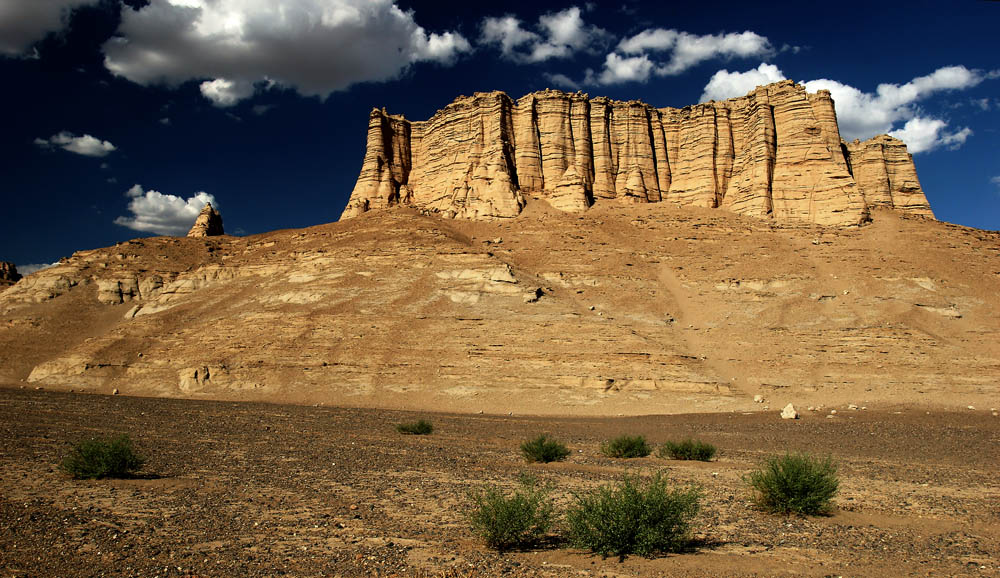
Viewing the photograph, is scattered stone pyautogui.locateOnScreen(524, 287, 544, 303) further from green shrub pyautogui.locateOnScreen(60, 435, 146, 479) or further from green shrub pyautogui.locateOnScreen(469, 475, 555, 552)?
green shrub pyautogui.locateOnScreen(469, 475, 555, 552)

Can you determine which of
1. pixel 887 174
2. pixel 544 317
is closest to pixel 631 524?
pixel 544 317

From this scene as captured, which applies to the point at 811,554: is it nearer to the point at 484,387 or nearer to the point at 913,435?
the point at 913,435

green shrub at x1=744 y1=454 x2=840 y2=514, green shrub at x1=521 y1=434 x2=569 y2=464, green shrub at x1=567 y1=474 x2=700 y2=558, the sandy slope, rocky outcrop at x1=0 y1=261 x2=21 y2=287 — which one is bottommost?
green shrub at x1=521 y1=434 x2=569 y2=464

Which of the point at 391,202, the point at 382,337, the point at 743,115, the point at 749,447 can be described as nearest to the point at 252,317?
the point at 382,337

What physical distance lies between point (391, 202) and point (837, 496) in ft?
195

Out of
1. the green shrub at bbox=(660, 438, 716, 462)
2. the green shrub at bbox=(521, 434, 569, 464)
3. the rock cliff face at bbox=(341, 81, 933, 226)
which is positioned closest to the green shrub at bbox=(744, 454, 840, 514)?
the green shrub at bbox=(660, 438, 716, 462)

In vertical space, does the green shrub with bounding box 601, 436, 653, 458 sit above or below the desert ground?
below

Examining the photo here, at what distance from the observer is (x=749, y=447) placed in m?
17.6

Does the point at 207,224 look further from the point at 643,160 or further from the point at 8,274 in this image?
the point at 643,160

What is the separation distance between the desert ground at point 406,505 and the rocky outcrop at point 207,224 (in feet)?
160

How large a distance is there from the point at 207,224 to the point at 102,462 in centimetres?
6201

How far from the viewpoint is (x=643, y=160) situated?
61094mm

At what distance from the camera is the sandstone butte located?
30.6m

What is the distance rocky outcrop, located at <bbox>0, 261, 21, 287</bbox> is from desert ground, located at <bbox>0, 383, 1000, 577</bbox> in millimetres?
57847
